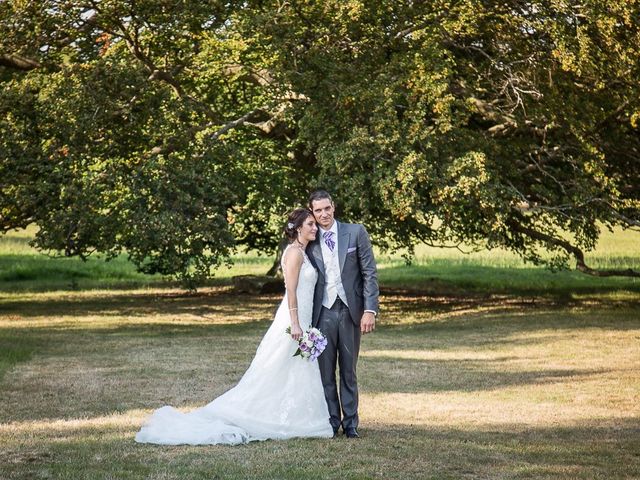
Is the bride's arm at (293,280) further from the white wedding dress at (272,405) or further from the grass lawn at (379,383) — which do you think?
the grass lawn at (379,383)

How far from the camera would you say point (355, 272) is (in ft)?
32.2

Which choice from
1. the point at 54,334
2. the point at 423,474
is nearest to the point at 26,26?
the point at 54,334

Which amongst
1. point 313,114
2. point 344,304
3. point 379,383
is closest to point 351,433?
point 344,304

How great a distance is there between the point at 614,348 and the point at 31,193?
1128cm

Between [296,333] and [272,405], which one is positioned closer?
[296,333]

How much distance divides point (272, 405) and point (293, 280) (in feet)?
3.74

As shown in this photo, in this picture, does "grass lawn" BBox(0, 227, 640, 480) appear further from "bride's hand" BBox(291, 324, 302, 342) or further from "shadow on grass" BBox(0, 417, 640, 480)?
"bride's hand" BBox(291, 324, 302, 342)

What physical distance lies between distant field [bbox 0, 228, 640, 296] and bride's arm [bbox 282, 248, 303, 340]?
2060 centimetres

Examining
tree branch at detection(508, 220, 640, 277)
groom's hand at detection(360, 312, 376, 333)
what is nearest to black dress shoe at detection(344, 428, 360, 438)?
groom's hand at detection(360, 312, 376, 333)

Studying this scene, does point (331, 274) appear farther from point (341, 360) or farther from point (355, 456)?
point (355, 456)

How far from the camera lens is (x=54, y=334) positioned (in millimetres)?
19547

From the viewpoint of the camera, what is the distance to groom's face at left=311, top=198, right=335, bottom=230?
32.0 ft

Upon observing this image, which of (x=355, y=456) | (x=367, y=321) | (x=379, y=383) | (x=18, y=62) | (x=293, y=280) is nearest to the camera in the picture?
(x=355, y=456)

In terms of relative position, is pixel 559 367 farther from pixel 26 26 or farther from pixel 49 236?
pixel 26 26
